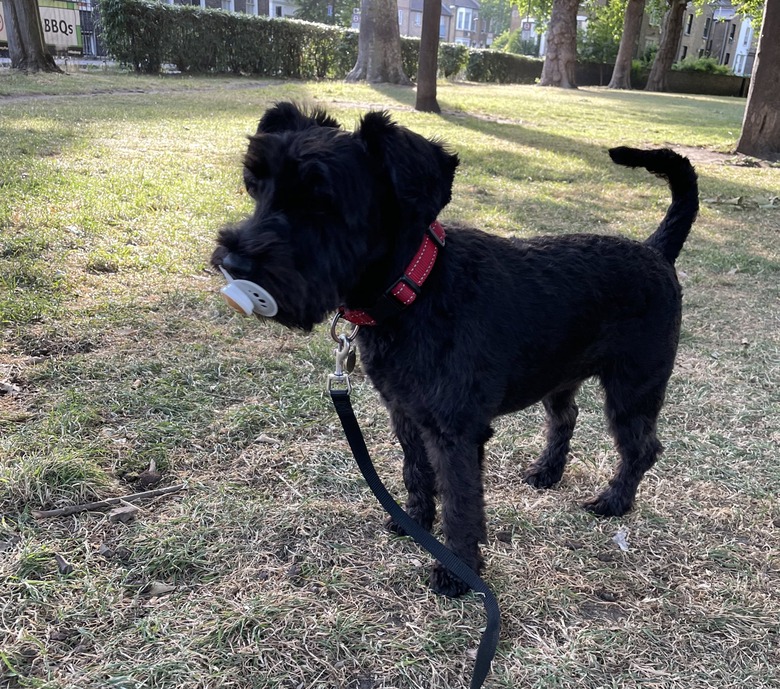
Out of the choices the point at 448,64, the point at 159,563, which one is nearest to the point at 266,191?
the point at 159,563

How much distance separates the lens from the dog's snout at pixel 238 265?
2.12 m

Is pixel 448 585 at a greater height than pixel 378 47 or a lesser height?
lesser

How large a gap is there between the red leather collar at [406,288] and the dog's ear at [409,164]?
0.11 m

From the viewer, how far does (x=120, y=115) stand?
42.1 ft

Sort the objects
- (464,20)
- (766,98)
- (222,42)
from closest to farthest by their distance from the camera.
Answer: (766,98)
(222,42)
(464,20)

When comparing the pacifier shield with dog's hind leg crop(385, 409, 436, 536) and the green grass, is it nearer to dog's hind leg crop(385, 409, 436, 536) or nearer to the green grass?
dog's hind leg crop(385, 409, 436, 536)

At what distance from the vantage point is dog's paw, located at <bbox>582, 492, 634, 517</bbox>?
124 inches

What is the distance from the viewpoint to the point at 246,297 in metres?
2.11

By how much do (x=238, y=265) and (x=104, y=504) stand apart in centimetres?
151

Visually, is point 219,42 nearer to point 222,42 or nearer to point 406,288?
point 222,42

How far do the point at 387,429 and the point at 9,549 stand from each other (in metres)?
1.98

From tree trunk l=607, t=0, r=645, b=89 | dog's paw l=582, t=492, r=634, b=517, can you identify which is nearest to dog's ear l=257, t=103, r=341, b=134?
dog's paw l=582, t=492, r=634, b=517

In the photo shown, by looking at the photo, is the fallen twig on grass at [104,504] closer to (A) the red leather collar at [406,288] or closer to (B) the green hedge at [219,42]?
(A) the red leather collar at [406,288]

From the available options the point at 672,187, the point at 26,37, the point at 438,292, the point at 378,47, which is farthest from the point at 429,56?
the point at 438,292
